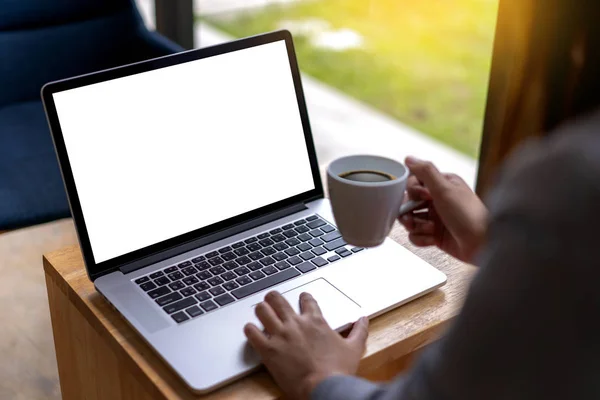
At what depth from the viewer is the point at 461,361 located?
22.7 inches

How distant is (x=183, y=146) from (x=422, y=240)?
0.39 metres

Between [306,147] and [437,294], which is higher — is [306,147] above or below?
above

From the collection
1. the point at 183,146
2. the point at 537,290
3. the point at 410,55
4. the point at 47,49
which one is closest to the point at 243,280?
the point at 183,146

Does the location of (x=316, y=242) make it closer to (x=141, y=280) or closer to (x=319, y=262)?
(x=319, y=262)

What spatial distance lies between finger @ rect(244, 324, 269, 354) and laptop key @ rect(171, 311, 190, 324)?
0.10 metres

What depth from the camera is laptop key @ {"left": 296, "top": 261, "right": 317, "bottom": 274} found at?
1.10 meters

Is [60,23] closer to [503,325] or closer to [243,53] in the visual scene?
[243,53]

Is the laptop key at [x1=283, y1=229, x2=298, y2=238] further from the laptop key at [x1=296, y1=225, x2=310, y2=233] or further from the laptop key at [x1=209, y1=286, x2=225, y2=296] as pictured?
the laptop key at [x1=209, y1=286, x2=225, y2=296]

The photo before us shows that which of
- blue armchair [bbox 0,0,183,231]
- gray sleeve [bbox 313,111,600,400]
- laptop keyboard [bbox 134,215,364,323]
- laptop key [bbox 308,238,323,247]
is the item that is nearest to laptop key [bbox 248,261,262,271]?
laptop keyboard [bbox 134,215,364,323]

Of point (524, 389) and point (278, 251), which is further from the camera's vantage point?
point (278, 251)

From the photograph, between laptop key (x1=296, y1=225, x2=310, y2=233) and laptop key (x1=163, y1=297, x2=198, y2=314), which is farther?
laptop key (x1=296, y1=225, x2=310, y2=233)

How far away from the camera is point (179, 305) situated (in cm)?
101

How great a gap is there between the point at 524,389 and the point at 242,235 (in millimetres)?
666

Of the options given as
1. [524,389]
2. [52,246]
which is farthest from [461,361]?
[52,246]
